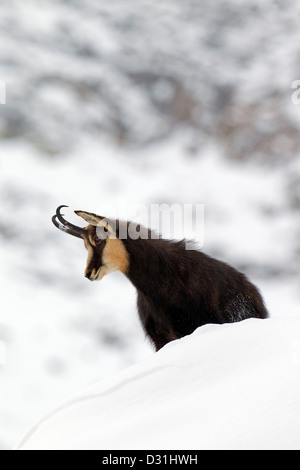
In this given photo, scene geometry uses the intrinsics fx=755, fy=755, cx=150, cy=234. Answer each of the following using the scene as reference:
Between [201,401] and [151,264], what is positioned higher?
[151,264]

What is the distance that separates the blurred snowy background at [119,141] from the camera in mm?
45688

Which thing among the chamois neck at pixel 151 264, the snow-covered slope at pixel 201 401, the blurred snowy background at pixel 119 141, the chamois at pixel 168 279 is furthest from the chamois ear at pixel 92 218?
the blurred snowy background at pixel 119 141

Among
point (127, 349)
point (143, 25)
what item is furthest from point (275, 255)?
point (143, 25)

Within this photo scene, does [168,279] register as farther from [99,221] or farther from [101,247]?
[99,221]

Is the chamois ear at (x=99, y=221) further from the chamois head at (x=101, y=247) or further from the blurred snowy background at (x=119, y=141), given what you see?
the blurred snowy background at (x=119, y=141)

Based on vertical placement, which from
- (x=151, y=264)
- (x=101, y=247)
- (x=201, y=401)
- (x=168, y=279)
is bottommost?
(x=201, y=401)

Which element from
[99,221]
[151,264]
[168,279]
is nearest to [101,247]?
[99,221]

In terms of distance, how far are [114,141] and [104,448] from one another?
68.8 meters

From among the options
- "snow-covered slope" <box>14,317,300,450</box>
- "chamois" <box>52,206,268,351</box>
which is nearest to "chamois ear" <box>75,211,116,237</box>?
"chamois" <box>52,206,268,351</box>

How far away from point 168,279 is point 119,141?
218 ft

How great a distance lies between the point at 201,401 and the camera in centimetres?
415

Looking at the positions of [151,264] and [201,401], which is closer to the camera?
[201,401]

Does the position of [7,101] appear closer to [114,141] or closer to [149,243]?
[114,141]

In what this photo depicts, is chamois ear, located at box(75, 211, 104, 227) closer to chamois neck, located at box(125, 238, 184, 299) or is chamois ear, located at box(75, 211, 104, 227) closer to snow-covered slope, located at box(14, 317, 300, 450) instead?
chamois neck, located at box(125, 238, 184, 299)
